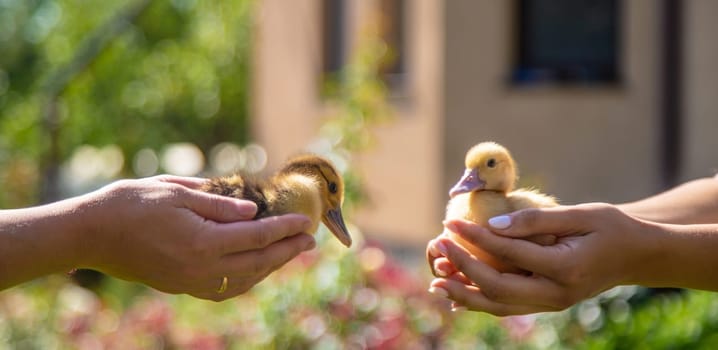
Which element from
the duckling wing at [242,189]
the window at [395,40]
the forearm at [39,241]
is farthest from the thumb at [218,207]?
the window at [395,40]

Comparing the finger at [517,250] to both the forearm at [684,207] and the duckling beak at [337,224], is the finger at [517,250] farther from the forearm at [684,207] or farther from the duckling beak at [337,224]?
the forearm at [684,207]

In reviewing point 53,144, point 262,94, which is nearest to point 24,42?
point 262,94

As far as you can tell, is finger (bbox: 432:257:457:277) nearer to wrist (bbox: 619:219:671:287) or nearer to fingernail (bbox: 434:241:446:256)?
fingernail (bbox: 434:241:446:256)

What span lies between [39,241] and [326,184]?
29.3 inches

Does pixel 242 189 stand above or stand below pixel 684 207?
above

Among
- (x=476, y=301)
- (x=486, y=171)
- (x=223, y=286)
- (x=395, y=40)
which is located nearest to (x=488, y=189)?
(x=486, y=171)

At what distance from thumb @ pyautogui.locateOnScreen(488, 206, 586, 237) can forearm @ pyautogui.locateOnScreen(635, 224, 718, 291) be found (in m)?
0.21

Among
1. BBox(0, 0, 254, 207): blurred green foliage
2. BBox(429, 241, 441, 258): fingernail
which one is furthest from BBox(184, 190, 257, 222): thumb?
BBox(0, 0, 254, 207): blurred green foliage

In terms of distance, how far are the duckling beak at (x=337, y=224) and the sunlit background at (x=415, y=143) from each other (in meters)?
0.54

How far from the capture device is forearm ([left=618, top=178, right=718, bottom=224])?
10.1ft

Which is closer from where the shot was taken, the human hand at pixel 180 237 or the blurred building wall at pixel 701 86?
the human hand at pixel 180 237

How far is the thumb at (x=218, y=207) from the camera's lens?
2564mm

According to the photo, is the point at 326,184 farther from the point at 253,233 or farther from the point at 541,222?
the point at 541,222

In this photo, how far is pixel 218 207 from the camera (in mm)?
2580
